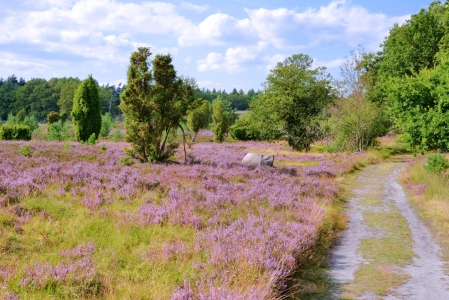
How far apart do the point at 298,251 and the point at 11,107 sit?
→ 5855 inches

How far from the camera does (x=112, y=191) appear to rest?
1085 cm

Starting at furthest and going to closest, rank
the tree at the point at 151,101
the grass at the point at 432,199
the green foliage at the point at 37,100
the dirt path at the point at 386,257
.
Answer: the green foliage at the point at 37,100
the tree at the point at 151,101
the grass at the point at 432,199
the dirt path at the point at 386,257

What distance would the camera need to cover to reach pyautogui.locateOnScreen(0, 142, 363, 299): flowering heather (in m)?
4.75

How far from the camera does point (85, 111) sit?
3172cm

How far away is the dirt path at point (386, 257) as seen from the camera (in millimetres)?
5785

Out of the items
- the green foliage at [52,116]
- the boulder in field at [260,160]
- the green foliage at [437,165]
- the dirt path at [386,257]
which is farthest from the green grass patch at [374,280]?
the green foliage at [52,116]

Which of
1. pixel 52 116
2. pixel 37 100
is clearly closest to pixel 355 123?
pixel 52 116

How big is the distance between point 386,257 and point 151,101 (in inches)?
491

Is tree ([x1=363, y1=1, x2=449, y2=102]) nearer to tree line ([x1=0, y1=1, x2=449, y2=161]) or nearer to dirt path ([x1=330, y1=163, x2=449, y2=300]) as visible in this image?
tree line ([x1=0, y1=1, x2=449, y2=161])

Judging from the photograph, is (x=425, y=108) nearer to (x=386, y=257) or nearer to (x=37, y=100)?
(x=386, y=257)

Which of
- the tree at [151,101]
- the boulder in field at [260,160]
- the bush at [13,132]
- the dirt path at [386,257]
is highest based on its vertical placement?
A: the tree at [151,101]

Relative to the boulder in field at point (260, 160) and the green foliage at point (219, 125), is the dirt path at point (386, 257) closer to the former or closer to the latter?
the boulder in field at point (260, 160)

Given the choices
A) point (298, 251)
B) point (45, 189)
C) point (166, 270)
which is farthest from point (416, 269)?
point (45, 189)

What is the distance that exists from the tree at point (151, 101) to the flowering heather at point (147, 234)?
12.2 feet
